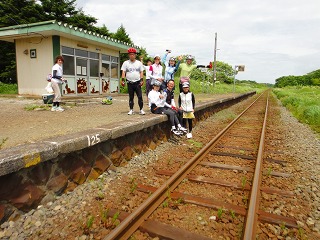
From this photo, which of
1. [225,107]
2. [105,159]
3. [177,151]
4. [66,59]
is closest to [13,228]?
[105,159]

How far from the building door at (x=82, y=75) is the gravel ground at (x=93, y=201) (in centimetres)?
937

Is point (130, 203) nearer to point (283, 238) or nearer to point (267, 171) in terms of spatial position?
point (283, 238)

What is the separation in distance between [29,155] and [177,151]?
3.56 m

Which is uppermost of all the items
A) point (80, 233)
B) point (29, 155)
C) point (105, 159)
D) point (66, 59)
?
point (66, 59)

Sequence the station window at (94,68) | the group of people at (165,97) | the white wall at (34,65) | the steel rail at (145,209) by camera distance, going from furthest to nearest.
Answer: the station window at (94,68) → the white wall at (34,65) → the group of people at (165,97) → the steel rail at (145,209)

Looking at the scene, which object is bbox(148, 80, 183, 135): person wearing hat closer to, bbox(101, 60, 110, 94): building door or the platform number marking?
the platform number marking

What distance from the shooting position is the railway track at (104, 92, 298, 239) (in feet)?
8.61

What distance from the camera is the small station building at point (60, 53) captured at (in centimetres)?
1177

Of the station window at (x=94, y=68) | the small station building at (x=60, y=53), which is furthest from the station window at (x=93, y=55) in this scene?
the station window at (x=94, y=68)

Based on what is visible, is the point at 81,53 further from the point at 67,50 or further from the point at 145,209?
the point at 145,209

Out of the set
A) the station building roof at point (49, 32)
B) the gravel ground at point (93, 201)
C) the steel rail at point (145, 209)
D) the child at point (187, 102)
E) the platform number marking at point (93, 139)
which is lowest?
the gravel ground at point (93, 201)

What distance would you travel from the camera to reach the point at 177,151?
568 centimetres

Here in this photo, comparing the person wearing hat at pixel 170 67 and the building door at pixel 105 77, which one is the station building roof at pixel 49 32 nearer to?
the building door at pixel 105 77

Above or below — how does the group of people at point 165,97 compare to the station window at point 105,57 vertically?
below
